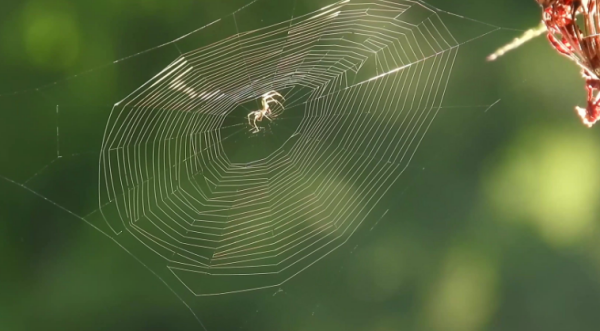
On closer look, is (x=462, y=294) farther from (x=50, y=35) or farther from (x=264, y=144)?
(x=50, y=35)

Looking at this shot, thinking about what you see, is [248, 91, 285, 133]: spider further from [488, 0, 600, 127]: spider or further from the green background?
[488, 0, 600, 127]: spider

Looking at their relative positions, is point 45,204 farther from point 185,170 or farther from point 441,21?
point 441,21

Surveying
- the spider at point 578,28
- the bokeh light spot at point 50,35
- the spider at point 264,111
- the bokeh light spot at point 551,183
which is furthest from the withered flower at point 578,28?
the bokeh light spot at point 551,183

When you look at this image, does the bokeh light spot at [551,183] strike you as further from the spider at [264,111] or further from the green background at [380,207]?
the spider at [264,111]

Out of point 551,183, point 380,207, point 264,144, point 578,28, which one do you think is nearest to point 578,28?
point 578,28

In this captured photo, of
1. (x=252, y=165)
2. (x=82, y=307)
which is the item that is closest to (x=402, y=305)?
(x=252, y=165)
